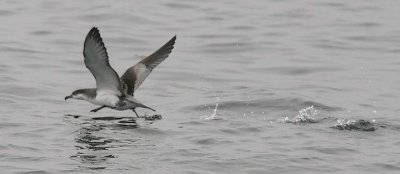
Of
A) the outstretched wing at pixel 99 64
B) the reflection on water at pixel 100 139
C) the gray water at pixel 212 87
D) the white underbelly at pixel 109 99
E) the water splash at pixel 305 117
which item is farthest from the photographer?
the water splash at pixel 305 117

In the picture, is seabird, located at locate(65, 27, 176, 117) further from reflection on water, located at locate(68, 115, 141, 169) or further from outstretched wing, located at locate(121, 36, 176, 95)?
reflection on water, located at locate(68, 115, 141, 169)

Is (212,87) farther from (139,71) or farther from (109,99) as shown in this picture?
(109,99)


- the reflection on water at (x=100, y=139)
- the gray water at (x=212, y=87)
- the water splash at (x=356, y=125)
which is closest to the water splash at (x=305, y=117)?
the gray water at (x=212, y=87)

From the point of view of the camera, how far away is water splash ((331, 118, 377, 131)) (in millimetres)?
12938

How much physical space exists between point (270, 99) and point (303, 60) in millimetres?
3574

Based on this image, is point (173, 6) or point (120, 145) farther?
point (173, 6)

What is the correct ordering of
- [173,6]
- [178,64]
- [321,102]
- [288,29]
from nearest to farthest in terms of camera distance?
[321,102] → [178,64] → [288,29] → [173,6]

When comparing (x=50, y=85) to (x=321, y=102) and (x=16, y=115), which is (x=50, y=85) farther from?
(x=321, y=102)

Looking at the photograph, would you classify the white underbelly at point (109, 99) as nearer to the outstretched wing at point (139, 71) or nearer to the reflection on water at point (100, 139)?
the reflection on water at point (100, 139)

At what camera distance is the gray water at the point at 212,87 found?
37.2ft

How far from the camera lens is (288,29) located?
70.7 feet

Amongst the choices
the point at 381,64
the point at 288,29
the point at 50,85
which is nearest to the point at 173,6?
the point at 288,29

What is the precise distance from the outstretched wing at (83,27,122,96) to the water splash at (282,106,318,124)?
2198 millimetres

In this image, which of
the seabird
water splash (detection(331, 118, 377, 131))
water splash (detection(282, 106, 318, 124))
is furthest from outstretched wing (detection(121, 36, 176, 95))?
water splash (detection(331, 118, 377, 131))
